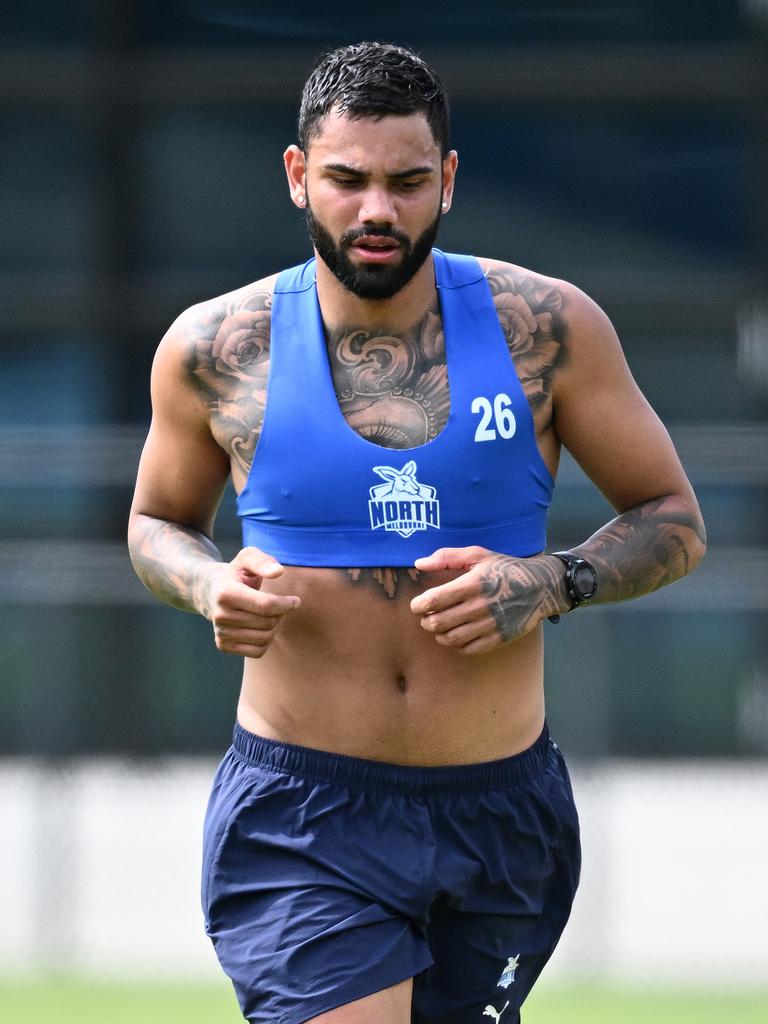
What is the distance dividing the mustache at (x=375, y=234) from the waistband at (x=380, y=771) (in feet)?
2.92

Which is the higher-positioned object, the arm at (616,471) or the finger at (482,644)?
the arm at (616,471)

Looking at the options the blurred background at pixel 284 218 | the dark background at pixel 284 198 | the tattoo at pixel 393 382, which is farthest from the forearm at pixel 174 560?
the dark background at pixel 284 198

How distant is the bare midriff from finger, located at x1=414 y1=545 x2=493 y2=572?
172 millimetres

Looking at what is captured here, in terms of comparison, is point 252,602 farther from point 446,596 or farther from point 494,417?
point 494,417

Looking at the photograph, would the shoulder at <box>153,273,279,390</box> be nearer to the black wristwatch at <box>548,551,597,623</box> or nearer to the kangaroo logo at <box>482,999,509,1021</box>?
the black wristwatch at <box>548,551,597,623</box>

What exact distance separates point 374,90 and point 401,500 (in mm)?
712

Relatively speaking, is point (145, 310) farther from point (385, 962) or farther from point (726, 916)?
point (385, 962)

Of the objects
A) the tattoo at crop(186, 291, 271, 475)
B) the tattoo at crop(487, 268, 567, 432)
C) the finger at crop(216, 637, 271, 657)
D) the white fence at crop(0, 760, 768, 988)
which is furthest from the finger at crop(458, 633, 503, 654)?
the white fence at crop(0, 760, 768, 988)

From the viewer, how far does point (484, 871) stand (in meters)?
3.47

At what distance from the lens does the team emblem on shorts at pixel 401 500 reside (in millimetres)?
3410

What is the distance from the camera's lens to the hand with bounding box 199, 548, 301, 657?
10.4 ft

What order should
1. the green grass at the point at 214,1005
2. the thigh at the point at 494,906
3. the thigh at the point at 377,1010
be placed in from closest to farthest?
the thigh at the point at 377,1010, the thigh at the point at 494,906, the green grass at the point at 214,1005

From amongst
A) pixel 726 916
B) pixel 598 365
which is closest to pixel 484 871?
pixel 598 365

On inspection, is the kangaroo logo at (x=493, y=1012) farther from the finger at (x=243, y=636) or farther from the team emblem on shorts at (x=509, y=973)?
the finger at (x=243, y=636)
